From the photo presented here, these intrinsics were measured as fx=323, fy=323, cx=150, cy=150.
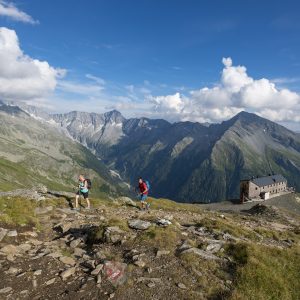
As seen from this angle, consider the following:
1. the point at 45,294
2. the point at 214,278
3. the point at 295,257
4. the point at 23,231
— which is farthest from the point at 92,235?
the point at 295,257

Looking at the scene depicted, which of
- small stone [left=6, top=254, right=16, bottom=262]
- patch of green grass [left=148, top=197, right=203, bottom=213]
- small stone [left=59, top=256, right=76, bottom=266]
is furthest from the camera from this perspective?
patch of green grass [left=148, top=197, right=203, bottom=213]

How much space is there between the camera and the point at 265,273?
15578 mm

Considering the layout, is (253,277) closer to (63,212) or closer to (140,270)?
(140,270)

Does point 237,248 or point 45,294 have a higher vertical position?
point 237,248

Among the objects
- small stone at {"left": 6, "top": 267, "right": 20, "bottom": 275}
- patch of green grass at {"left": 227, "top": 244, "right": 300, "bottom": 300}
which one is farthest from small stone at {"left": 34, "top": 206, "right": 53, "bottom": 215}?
patch of green grass at {"left": 227, "top": 244, "right": 300, "bottom": 300}

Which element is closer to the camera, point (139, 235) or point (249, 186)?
point (139, 235)

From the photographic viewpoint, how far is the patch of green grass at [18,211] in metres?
23.1

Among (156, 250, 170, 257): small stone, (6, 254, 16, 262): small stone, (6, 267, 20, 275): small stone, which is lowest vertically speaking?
(6, 267, 20, 275): small stone

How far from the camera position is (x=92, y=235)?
66.1 ft

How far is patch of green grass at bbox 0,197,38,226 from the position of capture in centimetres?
Result: 2311

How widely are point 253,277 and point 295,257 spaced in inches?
206

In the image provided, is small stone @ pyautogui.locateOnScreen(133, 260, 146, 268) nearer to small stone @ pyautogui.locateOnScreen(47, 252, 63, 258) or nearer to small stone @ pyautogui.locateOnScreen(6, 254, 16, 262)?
small stone @ pyautogui.locateOnScreen(47, 252, 63, 258)

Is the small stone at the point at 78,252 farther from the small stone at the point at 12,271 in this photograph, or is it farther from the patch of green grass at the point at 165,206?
the patch of green grass at the point at 165,206

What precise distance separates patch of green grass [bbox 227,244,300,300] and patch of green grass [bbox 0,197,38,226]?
47.6 ft
